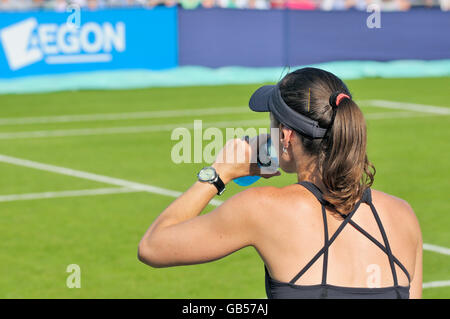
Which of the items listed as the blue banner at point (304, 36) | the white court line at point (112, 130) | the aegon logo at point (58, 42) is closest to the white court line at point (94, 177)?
the white court line at point (112, 130)

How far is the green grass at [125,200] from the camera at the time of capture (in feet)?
26.3

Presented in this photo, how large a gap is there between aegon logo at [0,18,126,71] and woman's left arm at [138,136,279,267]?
1932 centimetres

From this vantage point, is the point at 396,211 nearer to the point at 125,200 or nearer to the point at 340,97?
the point at 340,97

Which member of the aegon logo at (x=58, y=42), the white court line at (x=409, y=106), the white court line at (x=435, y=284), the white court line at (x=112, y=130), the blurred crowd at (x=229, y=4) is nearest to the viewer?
the white court line at (x=435, y=284)

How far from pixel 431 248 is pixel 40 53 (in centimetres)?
1539

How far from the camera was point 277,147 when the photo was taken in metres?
3.39

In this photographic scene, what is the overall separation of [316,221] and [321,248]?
102 mm

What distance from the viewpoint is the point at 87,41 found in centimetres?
2280

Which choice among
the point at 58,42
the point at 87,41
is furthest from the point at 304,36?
the point at 58,42

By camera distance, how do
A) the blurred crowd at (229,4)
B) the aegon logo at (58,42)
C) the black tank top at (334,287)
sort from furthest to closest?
the blurred crowd at (229,4), the aegon logo at (58,42), the black tank top at (334,287)

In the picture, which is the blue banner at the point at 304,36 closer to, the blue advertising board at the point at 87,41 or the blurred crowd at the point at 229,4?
the blue advertising board at the point at 87,41

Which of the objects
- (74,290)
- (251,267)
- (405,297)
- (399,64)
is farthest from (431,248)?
(399,64)

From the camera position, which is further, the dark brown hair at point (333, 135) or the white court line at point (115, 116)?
the white court line at point (115, 116)
